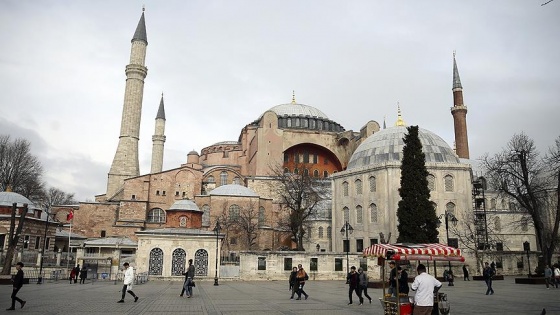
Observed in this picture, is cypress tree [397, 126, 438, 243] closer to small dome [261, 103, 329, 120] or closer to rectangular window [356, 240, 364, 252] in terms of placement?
rectangular window [356, 240, 364, 252]

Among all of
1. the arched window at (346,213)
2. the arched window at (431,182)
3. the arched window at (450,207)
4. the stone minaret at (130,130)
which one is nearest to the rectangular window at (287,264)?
the arched window at (346,213)

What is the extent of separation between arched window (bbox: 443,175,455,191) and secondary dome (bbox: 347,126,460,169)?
4.93 feet

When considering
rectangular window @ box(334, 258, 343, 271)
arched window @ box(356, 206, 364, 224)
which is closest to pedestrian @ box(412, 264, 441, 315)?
rectangular window @ box(334, 258, 343, 271)

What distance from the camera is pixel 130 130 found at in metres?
47.4

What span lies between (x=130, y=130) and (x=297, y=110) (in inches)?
901

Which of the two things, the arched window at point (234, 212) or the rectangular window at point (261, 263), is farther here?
the arched window at point (234, 212)

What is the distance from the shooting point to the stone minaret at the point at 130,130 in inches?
1869

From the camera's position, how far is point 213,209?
41.9 meters

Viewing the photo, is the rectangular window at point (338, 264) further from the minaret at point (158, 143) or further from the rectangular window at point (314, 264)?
the minaret at point (158, 143)

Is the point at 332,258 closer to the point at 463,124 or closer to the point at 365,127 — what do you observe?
the point at 365,127

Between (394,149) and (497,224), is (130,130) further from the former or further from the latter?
(497,224)

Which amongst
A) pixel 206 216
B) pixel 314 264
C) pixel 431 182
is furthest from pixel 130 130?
pixel 431 182

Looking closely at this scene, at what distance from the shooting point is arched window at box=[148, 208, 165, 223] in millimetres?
44969

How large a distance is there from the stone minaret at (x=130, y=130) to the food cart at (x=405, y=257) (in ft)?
131
